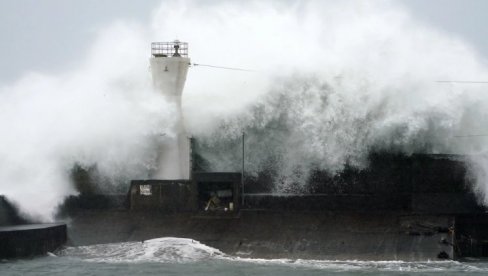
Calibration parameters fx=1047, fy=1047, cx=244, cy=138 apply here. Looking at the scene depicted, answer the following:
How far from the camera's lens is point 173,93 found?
31078 mm

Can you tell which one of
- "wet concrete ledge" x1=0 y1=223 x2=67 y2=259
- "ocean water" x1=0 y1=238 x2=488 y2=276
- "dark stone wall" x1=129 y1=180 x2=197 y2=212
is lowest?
"ocean water" x1=0 y1=238 x2=488 y2=276

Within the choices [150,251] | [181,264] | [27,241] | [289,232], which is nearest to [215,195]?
[289,232]

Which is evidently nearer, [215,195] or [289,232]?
[289,232]

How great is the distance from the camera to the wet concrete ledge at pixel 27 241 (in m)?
27.0

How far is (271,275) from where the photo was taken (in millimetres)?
23859

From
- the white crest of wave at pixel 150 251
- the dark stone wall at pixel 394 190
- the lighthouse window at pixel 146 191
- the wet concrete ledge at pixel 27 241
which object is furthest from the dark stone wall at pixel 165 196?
the wet concrete ledge at pixel 27 241

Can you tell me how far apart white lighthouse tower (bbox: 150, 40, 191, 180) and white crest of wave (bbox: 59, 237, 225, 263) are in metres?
3.44

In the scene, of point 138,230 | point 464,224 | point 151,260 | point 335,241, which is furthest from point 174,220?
point 464,224

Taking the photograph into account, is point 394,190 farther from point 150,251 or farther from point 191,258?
point 150,251

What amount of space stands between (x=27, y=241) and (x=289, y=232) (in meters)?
6.85

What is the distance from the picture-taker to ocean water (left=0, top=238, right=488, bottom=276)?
24359 mm

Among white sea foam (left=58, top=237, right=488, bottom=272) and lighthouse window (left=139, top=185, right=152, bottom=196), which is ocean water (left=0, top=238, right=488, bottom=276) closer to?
white sea foam (left=58, top=237, right=488, bottom=272)

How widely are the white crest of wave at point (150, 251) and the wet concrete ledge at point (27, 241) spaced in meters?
0.49

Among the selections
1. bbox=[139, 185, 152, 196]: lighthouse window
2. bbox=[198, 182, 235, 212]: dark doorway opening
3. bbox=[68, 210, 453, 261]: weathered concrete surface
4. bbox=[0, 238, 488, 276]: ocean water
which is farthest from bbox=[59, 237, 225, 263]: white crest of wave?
bbox=[139, 185, 152, 196]: lighthouse window
